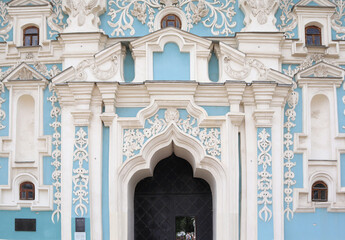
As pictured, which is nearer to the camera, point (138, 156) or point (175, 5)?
point (138, 156)

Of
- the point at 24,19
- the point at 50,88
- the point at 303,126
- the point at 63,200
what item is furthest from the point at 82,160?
the point at 303,126

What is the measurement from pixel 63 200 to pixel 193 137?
10.2ft

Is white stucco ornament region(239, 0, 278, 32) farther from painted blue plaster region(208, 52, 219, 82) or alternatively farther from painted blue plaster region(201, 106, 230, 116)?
painted blue plaster region(201, 106, 230, 116)

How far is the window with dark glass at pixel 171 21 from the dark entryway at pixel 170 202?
3101 millimetres

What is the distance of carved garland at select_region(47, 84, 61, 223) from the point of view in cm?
1152

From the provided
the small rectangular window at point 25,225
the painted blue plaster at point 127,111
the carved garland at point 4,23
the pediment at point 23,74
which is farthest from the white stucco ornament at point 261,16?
the small rectangular window at point 25,225

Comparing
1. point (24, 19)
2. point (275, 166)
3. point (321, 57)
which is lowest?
point (275, 166)

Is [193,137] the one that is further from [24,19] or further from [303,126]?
[24,19]

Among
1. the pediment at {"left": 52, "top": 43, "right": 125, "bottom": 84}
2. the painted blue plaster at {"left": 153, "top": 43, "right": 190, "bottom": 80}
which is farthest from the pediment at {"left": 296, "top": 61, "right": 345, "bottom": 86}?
the pediment at {"left": 52, "top": 43, "right": 125, "bottom": 84}

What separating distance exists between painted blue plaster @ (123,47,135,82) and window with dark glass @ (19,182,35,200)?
3242 mm

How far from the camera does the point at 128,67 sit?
466 inches

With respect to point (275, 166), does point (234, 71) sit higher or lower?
higher

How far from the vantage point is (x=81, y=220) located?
36.1ft

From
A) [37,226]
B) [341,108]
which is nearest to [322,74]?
[341,108]
